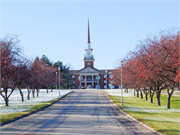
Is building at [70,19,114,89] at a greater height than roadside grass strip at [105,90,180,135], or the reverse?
building at [70,19,114,89]

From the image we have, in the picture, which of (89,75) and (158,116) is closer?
(158,116)

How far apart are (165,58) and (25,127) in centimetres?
1321

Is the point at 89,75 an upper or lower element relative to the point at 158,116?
upper

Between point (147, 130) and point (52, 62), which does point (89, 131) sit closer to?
point (147, 130)

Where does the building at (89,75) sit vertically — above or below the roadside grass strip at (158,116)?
above

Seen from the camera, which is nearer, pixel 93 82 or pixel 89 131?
pixel 89 131

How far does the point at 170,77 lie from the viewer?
22.0 m

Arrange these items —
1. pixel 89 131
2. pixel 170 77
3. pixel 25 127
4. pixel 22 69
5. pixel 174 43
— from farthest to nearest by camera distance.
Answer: pixel 22 69
pixel 170 77
pixel 174 43
pixel 25 127
pixel 89 131

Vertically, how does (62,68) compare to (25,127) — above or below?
above

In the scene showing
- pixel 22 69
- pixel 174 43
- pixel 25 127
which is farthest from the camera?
pixel 22 69

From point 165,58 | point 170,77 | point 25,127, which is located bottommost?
point 25,127

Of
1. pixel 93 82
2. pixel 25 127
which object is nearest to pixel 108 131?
pixel 25 127

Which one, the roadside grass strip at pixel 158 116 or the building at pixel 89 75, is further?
the building at pixel 89 75

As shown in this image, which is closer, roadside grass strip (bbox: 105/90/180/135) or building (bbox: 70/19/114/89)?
roadside grass strip (bbox: 105/90/180/135)
